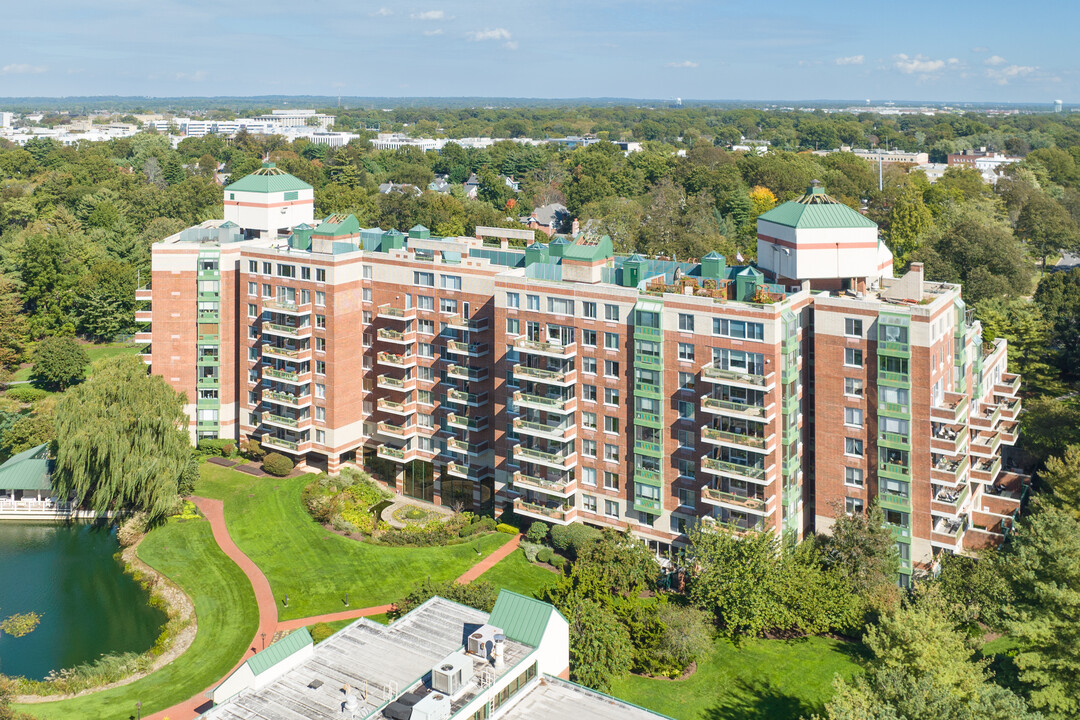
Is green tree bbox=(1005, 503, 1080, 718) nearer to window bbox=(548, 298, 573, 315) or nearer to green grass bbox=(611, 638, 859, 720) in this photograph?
green grass bbox=(611, 638, 859, 720)

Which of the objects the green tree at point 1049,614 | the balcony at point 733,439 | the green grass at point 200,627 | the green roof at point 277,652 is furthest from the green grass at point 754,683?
the green grass at point 200,627

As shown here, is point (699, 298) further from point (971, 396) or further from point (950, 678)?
point (950, 678)

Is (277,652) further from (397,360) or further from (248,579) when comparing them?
(397,360)

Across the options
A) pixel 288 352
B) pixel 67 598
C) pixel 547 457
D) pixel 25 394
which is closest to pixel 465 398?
pixel 547 457

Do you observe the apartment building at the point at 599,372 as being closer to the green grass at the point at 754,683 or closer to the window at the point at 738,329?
the window at the point at 738,329

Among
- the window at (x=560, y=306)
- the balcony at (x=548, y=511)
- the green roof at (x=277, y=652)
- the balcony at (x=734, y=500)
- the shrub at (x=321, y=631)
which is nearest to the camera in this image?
the green roof at (x=277, y=652)
